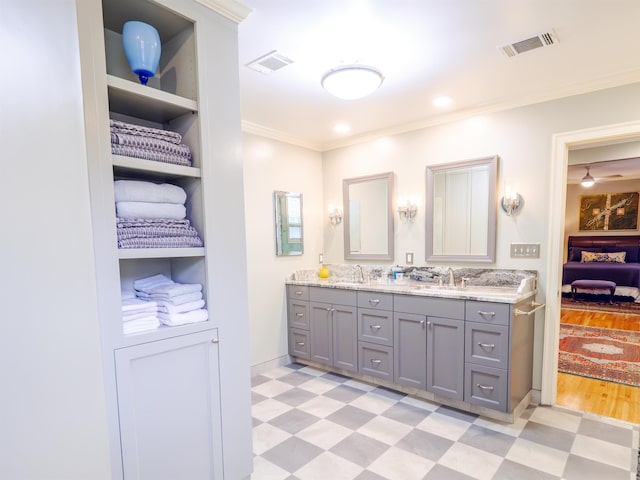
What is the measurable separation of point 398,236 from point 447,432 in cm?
176

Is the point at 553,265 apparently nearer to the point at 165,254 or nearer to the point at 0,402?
the point at 165,254

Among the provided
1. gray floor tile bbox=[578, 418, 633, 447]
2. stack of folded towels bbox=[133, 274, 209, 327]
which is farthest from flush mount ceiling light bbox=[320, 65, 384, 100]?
gray floor tile bbox=[578, 418, 633, 447]

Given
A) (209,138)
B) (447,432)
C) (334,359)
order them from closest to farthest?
(209,138) < (447,432) < (334,359)

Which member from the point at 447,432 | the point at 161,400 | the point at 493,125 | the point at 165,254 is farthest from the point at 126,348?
the point at 493,125

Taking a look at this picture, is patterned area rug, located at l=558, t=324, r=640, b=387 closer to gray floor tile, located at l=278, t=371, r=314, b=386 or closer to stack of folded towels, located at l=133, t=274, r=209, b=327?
gray floor tile, located at l=278, t=371, r=314, b=386

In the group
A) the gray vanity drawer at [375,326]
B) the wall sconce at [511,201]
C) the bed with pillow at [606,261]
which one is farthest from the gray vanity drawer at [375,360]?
the bed with pillow at [606,261]

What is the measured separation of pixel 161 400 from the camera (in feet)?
4.54

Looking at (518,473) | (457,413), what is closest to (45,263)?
(518,473)

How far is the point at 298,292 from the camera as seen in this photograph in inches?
139

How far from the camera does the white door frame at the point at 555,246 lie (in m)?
2.54

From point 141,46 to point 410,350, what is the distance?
8.69ft

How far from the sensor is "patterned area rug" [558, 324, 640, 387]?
3178mm

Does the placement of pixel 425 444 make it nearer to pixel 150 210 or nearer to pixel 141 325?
pixel 141 325

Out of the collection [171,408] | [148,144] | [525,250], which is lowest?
[171,408]
